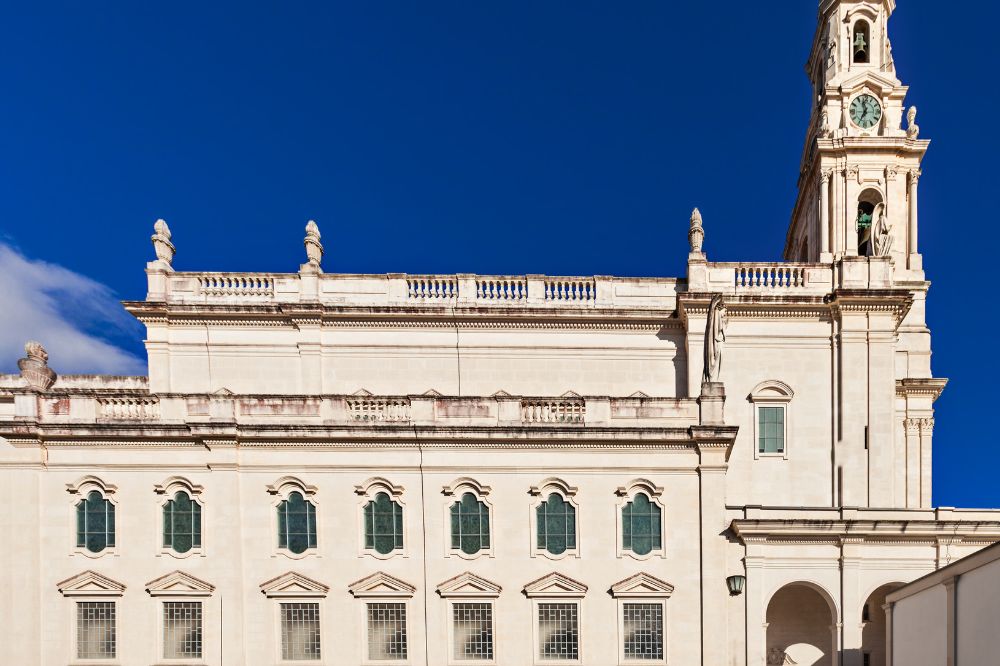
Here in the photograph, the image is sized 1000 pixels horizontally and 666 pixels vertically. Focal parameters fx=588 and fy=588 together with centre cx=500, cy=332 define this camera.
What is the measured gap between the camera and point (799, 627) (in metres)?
22.8

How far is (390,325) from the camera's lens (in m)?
25.4

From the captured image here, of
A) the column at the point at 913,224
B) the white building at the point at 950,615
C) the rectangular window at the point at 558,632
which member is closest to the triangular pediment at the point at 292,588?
the rectangular window at the point at 558,632

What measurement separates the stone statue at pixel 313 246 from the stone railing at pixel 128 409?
8471 mm

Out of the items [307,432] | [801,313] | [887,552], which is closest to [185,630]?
[307,432]

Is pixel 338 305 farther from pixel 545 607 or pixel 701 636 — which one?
pixel 701 636

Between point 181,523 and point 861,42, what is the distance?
39.1 meters

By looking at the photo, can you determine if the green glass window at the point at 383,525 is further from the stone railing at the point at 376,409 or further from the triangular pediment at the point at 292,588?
the stone railing at the point at 376,409

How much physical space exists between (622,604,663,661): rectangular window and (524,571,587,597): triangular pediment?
166cm

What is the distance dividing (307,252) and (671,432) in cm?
1681

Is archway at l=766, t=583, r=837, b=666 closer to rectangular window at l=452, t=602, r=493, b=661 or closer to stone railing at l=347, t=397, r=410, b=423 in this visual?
rectangular window at l=452, t=602, r=493, b=661

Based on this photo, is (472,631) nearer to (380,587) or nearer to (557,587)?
(557,587)

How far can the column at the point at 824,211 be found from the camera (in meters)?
29.1

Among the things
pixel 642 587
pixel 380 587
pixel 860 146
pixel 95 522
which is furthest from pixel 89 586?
pixel 860 146

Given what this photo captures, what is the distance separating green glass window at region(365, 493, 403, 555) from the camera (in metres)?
19.9
